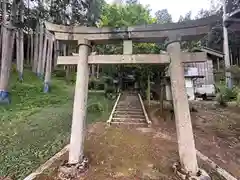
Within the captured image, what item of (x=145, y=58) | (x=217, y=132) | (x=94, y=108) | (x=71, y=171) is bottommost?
(x=71, y=171)

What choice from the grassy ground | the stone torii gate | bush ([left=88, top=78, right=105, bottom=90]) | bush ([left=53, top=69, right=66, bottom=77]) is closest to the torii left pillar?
the stone torii gate

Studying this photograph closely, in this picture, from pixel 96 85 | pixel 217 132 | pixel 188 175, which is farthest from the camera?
pixel 96 85

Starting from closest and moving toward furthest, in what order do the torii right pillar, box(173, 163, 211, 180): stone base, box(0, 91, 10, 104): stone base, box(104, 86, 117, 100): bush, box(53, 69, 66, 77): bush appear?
1. box(173, 163, 211, 180): stone base
2. the torii right pillar
3. box(0, 91, 10, 104): stone base
4. box(104, 86, 117, 100): bush
5. box(53, 69, 66, 77): bush

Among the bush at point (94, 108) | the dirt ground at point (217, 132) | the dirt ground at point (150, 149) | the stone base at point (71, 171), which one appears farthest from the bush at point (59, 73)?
the stone base at point (71, 171)

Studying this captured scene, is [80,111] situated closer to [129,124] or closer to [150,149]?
[150,149]

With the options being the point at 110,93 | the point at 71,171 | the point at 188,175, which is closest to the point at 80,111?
the point at 71,171

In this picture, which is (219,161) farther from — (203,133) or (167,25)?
(167,25)

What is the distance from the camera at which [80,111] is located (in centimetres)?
493

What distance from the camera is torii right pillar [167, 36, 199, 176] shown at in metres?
4.42

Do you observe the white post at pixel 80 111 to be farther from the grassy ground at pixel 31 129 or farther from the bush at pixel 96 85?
the bush at pixel 96 85

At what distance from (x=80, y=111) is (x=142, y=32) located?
228 centimetres

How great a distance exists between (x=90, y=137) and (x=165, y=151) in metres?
2.37

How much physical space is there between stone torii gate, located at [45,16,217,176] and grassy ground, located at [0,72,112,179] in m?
1.32

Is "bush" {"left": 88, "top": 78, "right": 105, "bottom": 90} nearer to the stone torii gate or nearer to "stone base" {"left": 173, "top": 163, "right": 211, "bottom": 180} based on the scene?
the stone torii gate
